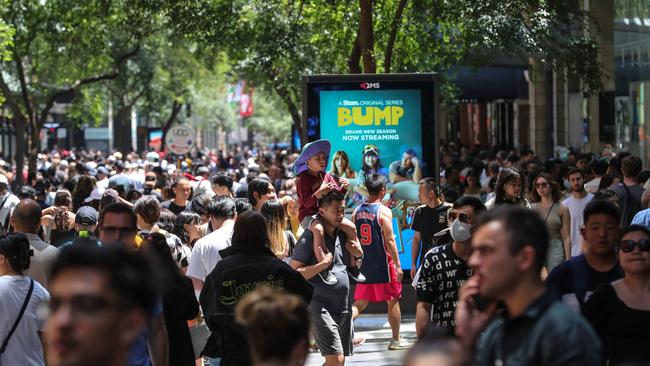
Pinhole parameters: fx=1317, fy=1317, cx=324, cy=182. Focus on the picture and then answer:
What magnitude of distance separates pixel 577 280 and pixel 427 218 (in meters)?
6.70

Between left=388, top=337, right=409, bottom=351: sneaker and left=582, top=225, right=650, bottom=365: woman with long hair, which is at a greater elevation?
left=582, top=225, right=650, bottom=365: woman with long hair

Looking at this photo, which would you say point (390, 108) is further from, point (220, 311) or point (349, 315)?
point (220, 311)

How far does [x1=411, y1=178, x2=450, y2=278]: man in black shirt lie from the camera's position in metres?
13.7

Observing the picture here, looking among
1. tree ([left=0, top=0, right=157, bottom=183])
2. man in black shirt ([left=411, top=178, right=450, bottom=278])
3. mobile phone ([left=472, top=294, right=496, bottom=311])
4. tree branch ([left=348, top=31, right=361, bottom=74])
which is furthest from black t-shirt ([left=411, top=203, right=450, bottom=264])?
tree ([left=0, top=0, right=157, bottom=183])

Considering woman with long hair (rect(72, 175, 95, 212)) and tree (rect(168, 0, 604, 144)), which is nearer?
woman with long hair (rect(72, 175, 95, 212))

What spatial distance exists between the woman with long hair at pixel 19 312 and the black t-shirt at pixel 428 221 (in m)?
6.14

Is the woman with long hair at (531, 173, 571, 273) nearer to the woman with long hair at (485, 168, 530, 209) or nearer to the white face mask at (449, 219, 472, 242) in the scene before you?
the woman with long hair at (485, 168, 530, 209)

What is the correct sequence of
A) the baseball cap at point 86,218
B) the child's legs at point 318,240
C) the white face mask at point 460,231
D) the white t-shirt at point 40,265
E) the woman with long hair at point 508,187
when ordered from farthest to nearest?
the woman with long hair at point 508,187
the baseball cap at point 86,218
the child's legs at point 318,240
the white t-shirt at point 40,265
the white face mask at point 460,231

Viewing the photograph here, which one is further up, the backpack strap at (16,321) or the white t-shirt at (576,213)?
the white t-shirt at (576,213)

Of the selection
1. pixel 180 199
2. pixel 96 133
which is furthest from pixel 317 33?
pixel 96 133

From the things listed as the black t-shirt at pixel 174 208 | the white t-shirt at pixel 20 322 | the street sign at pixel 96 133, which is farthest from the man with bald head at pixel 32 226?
the street sign at pixel 96 133

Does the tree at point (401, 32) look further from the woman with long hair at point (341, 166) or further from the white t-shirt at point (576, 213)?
the white t-shirt at point (576, 213)

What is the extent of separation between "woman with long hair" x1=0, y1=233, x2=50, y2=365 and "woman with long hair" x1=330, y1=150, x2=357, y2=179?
7.19 meters

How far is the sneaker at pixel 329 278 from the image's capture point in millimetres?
10461
